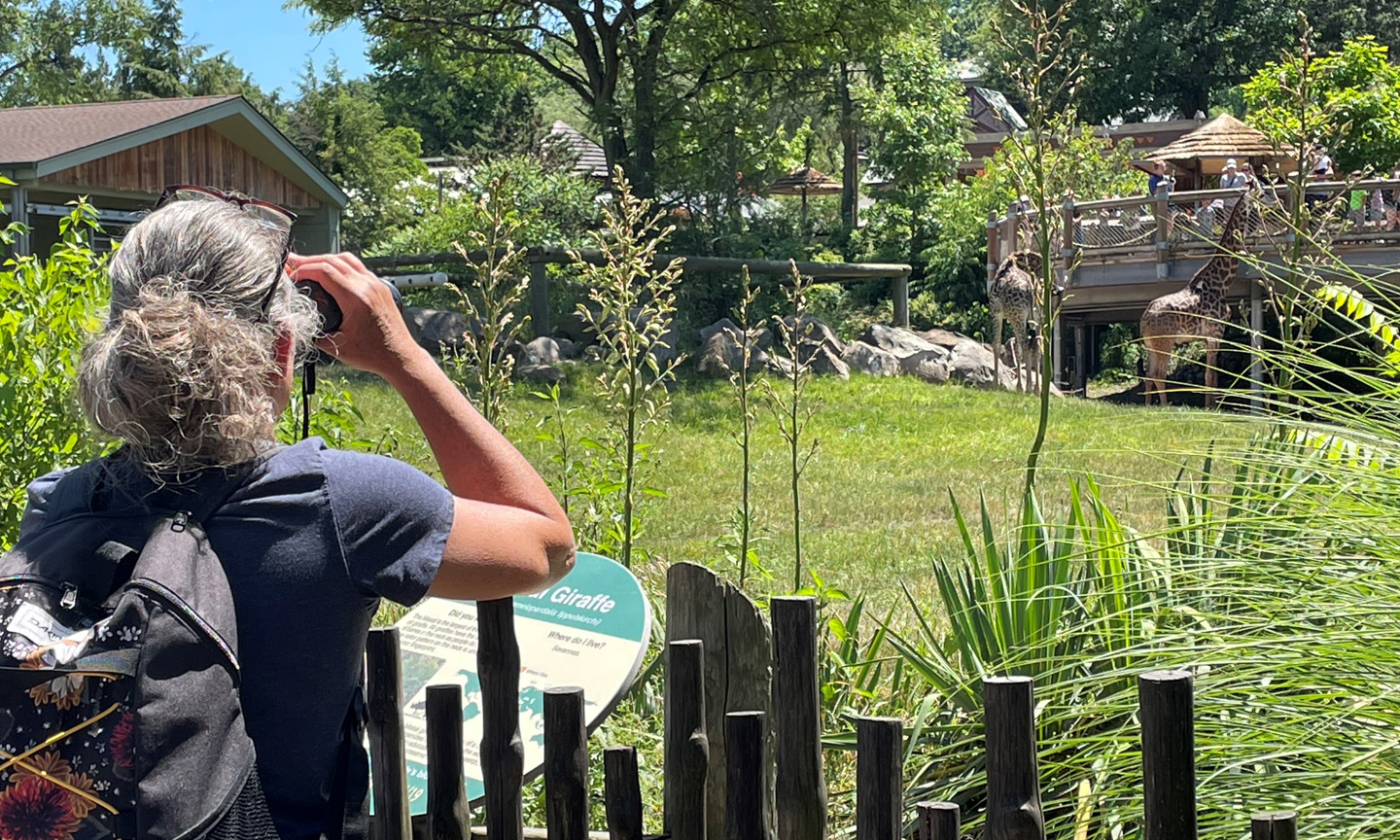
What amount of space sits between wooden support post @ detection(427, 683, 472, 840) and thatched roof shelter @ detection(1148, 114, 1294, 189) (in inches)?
1012

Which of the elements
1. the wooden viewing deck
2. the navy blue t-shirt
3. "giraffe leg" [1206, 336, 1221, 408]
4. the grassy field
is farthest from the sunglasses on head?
the wooden viewing deck

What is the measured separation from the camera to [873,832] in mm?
2113

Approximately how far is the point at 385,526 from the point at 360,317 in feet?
1.23

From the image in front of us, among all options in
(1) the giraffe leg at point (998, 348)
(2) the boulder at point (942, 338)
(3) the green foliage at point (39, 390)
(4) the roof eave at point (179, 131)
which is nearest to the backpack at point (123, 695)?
(3) the green foliage at point (39, 390)

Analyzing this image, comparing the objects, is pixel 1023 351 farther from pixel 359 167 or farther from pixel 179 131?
pixel 359 167

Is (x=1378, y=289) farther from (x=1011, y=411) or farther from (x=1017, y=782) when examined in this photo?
(x=1011, y=411)

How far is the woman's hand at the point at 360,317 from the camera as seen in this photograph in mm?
1893

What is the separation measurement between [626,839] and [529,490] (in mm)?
855

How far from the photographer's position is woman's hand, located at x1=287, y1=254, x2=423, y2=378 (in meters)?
1.89

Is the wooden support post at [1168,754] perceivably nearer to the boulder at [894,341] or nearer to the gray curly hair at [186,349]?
the gray curly hair at [186,349]

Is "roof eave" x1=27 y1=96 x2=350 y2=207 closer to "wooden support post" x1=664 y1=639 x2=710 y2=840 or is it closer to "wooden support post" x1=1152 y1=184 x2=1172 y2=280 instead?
"wooden support post" x1=1152 y1=184 x2=1172 y2=280

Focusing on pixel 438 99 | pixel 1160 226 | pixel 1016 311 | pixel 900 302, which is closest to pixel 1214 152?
pixel 1160 226

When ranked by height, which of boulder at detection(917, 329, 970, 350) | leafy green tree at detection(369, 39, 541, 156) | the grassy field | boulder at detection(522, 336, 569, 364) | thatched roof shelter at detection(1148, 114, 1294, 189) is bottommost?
the grassy field

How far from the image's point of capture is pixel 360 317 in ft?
6.27
